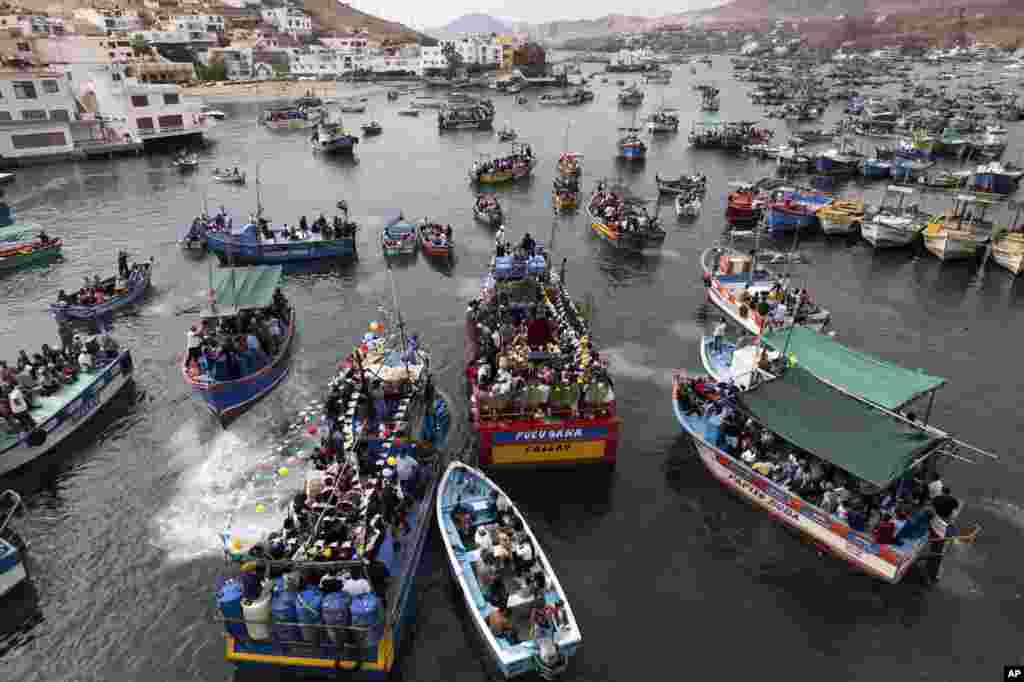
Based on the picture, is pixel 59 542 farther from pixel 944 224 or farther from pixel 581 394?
pixel 944 224

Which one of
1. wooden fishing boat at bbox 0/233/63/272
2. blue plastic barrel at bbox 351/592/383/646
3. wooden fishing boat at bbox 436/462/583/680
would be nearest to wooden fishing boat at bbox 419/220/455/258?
wooden fishing boat at bbox 0/233/63/272

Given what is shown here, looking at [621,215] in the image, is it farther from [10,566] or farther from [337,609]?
[10,566]

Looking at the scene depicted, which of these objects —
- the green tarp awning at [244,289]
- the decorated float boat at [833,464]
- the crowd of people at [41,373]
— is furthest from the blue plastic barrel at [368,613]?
the green tarp awning at [244,289]

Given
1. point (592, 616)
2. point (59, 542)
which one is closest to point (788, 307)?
point (592, 616)

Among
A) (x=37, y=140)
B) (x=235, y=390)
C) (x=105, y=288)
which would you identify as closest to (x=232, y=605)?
(x=235, y=390)

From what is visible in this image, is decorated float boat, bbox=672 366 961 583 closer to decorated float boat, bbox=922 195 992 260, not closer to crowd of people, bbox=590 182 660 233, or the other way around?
crowd of people, bbox=590 182 660 233

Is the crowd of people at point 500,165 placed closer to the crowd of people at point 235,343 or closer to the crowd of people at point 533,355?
the crowd of people at point 533,355
